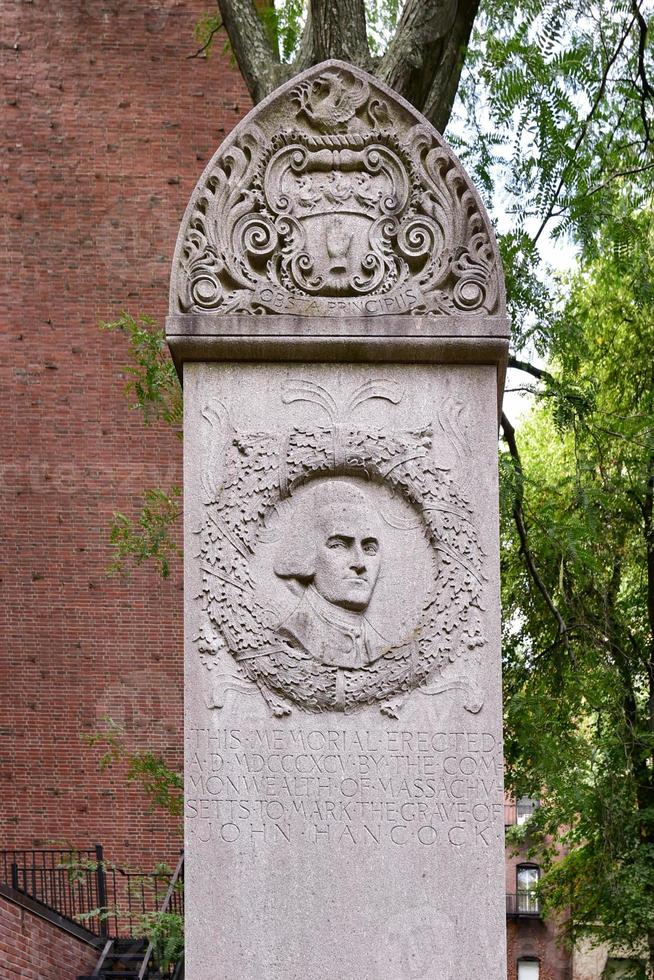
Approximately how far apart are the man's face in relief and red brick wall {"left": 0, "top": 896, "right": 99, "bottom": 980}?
11.9 metres

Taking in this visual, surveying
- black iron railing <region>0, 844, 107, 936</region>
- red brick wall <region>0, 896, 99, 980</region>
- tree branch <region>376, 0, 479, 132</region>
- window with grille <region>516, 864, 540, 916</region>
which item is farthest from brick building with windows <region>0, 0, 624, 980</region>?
window with grille <region>516, 864, 540, 916</region>

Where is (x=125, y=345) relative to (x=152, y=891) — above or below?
above

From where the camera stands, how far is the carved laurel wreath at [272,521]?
5.15 meters

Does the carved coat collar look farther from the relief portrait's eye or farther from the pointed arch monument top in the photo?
the pointed arch monument top

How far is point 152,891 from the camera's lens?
19328 millimetres

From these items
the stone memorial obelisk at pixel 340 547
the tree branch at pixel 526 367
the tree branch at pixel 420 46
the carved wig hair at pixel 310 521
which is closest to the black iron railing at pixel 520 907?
the tree branch at pixel 526 367

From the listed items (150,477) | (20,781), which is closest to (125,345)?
(150,477)

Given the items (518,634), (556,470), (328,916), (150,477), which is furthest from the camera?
(150,477)

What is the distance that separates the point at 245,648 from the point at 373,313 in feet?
4.54

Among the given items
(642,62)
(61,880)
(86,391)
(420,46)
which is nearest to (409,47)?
(420,46)

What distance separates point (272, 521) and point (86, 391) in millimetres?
16544

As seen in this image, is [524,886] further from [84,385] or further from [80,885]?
[84,385]

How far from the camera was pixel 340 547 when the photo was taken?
5.20 m

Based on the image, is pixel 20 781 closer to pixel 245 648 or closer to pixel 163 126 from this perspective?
pixel 163 126
